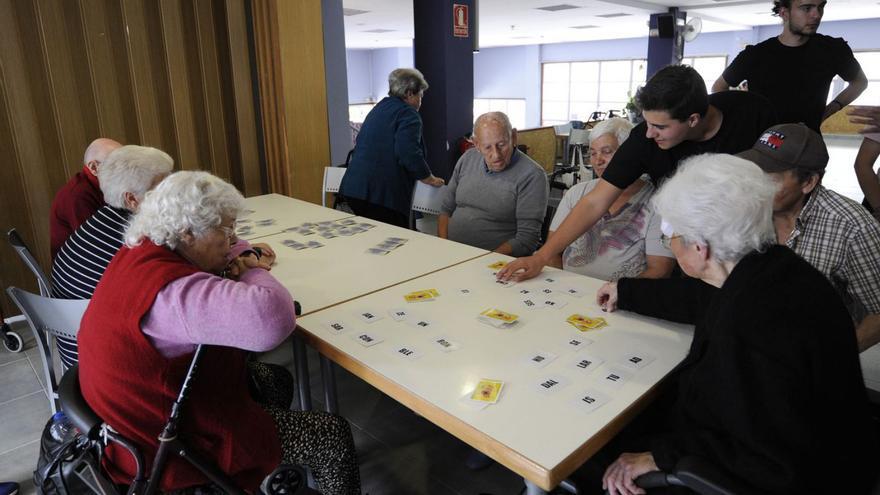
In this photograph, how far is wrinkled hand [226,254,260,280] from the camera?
1.62 metres

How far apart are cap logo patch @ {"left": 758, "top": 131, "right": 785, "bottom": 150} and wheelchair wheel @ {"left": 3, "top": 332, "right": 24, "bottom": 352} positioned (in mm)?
3727

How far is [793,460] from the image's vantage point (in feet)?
3.37

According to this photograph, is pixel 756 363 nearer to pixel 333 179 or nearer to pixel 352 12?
pixel 333 179

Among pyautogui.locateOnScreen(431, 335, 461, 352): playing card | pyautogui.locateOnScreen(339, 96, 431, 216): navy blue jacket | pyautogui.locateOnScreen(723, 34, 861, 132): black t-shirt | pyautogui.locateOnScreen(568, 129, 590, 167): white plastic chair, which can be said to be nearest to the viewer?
pyautogui.locateOnScreen(431, 335, 461, 352): playing card

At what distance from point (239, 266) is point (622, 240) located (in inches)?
56.4

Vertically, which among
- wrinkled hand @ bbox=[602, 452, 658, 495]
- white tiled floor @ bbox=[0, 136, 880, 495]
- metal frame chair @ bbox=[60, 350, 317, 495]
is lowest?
white tiled floor @ bbox=[0, 136, 880, 495]

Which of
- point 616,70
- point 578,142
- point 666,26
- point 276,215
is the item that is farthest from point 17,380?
point 616,70

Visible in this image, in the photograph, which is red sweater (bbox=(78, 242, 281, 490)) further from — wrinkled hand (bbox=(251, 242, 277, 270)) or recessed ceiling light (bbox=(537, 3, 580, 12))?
recessed ceiling light (bbox=(537, 3, 580, 12))

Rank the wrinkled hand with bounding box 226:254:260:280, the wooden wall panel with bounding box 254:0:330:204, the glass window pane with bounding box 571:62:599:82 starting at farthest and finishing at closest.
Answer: the glass window pane with bounding box 571:62:599:82
the wooden wall panel with bounding box 254:0:330:204
the wrinkled hand with bounding box 226:254:260:280

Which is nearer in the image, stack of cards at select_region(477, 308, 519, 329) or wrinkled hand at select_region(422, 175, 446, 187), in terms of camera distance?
stack of cards at select_region(477, 308, 519, 329)

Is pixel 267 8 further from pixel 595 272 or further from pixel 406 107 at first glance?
pixel 595 272

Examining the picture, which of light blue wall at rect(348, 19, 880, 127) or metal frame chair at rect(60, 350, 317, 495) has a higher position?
light blue wall at rect(348, 19, 880, 127)

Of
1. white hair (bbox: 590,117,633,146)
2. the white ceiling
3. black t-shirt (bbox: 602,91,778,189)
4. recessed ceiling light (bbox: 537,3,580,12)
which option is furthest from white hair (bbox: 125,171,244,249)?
recessed ceiling light (bbox: 537,3,580,12)

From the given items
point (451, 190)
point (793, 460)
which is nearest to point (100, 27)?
point (451, 190)
